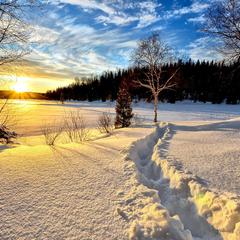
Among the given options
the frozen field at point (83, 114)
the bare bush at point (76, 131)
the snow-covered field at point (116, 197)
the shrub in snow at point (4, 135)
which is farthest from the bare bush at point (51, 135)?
the snow-covered field at point (116, 197)

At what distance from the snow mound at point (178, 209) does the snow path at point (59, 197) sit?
0.24m

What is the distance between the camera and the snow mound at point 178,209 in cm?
299

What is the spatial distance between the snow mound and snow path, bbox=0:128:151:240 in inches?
9.6

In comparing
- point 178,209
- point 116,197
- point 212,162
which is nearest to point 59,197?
point 116,197

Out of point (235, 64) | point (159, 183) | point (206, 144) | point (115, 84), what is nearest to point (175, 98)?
point (115, 84)

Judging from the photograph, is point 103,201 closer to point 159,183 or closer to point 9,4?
point 159,183

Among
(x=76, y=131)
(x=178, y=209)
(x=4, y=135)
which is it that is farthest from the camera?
(x=76, y=131)

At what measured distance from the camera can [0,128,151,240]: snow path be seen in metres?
2.82

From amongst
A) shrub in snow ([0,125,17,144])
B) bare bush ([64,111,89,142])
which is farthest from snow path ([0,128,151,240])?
bare bush ([64,111,89,142])

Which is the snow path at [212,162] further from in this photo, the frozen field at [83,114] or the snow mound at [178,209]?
the frozen field at [83,114]

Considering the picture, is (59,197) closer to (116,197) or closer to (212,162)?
(116,197)

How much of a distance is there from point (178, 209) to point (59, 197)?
194 centimetres

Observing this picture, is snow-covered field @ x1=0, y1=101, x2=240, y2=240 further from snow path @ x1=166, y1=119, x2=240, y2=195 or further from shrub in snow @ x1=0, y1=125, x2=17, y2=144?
shrub in snow @ x1=0, y1=125, x2=17, y2=144

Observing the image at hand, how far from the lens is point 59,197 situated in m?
3.64
